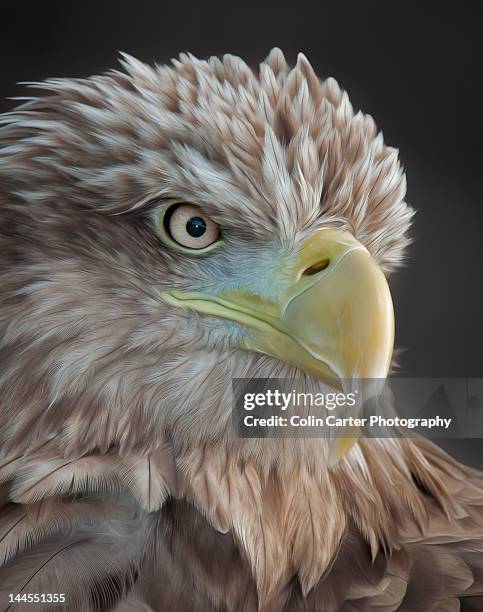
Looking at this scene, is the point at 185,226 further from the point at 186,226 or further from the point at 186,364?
the point at 186,364

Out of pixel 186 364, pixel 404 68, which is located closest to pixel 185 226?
pixel 186 364

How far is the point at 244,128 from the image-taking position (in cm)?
101

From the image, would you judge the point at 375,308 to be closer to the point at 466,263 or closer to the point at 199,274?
the point at 199,274

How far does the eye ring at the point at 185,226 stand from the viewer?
39.9 inches

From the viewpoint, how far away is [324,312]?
918 millimetres

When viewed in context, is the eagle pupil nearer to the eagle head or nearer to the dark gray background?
the eagle head

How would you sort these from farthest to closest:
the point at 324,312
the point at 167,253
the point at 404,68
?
1. the point at 404,68
2. the point at 167,253
3. the point at 324,312

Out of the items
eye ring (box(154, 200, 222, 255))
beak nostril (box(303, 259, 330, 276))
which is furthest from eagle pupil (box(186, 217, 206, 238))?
beak nostril (box(303, 259, 330, 276))

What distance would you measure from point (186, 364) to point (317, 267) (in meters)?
0.21

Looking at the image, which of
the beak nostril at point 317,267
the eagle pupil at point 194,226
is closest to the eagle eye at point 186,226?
the eagle pupil at point 194,226

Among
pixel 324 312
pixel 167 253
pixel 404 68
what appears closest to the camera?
pixel 324 312

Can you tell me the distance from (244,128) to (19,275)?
351 mm

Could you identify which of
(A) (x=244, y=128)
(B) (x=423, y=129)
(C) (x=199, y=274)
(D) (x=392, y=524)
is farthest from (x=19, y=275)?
(B) (x=423, y=129)

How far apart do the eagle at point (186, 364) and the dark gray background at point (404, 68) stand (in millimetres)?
324
